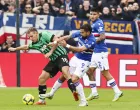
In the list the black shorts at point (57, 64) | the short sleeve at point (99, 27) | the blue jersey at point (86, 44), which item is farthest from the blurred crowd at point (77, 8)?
the black shorts at point (57, 64)

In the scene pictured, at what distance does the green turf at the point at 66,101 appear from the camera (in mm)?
14791

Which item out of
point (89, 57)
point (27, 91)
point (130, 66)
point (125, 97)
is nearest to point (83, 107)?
point (89, 57)

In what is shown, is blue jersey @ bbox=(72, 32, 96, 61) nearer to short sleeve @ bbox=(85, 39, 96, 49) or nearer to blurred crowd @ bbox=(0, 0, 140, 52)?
short sleeve @ bbox=(85, 39, 96, 49)

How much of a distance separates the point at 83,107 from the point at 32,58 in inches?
332

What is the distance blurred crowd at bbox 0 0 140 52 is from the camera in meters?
24.7

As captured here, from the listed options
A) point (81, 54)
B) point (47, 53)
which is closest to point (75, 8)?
point (81, 54)

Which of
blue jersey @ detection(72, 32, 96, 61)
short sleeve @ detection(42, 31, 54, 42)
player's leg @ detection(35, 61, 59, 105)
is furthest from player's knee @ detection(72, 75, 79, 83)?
short sleeve @ detection(42, 31, 54, 42)

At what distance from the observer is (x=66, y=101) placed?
1733 cm

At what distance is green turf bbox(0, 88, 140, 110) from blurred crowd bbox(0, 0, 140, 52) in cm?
408

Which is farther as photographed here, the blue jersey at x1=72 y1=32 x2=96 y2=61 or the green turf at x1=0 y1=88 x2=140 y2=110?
the blue jersey at x1=72 y1=32 x2=96 y2=61

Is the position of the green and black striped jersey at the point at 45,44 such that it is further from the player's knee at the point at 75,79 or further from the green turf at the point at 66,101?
the green turf at the point at 66,101

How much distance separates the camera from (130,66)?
22.4 m

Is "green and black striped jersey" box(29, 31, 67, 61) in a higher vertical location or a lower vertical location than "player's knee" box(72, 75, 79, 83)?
higher

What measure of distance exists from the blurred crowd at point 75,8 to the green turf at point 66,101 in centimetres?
408
